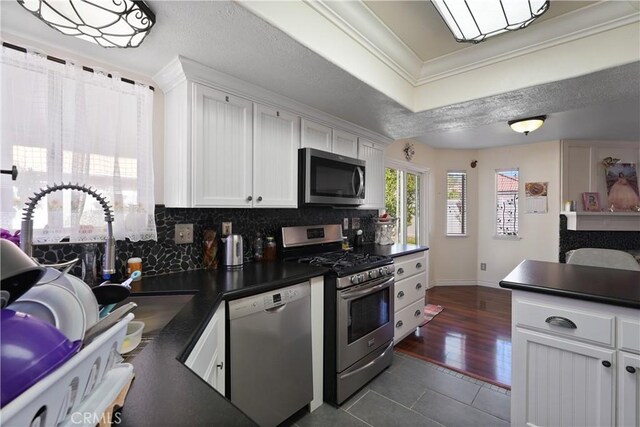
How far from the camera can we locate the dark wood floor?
250 cm

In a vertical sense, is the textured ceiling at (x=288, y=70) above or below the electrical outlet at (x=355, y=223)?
above

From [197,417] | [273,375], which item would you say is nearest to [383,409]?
[273,375]

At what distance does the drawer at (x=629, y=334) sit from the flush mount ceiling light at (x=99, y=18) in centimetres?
246

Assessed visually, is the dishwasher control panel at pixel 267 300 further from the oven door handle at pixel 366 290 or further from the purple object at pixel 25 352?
the purple object at pixel 25 352

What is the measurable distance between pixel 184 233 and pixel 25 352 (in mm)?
1623

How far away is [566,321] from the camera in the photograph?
141 centimetres

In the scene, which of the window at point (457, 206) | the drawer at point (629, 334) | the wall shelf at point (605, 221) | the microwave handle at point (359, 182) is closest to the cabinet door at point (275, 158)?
the microwave handle at point (359, 182)

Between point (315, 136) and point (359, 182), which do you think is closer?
point (315, 136)

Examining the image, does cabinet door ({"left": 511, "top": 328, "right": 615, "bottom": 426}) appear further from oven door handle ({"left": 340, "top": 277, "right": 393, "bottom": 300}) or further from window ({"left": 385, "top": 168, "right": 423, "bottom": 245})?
window ({"left": 385, "top": 168, "right": 423, "bottom": 245})

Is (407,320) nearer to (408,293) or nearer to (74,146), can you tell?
(408,293)

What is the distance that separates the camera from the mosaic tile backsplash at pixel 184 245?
4.91 ft

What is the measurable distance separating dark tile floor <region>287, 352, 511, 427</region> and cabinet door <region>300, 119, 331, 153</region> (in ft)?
6.42

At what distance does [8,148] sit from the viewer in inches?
50.2

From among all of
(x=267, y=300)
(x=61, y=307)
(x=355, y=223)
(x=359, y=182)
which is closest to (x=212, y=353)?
(x=267, y=300)
